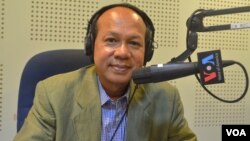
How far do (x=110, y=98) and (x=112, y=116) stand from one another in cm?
6

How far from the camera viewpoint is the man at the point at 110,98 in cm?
104

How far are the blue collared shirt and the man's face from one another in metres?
0.09

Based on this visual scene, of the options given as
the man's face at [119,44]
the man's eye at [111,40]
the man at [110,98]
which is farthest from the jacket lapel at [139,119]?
the man's eye at [111,40]


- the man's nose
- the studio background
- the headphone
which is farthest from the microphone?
the studio background

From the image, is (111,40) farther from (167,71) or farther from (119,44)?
(167,71)

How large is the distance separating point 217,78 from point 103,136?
50 cm

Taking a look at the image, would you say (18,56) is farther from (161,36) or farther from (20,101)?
(161,36)

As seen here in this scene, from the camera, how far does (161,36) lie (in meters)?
1.98

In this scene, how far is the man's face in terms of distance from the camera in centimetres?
104

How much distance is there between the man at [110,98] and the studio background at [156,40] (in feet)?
2.18

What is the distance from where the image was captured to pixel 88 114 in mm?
1064

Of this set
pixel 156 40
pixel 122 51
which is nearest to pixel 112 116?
pixel 122 51

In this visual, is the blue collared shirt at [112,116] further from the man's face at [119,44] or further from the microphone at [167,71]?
the microphone at [167,71]

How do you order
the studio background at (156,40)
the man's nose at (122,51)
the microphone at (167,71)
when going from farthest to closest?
the studio background at (156,40) < the man's nose at (122,51) < the microphone at (167,71)
